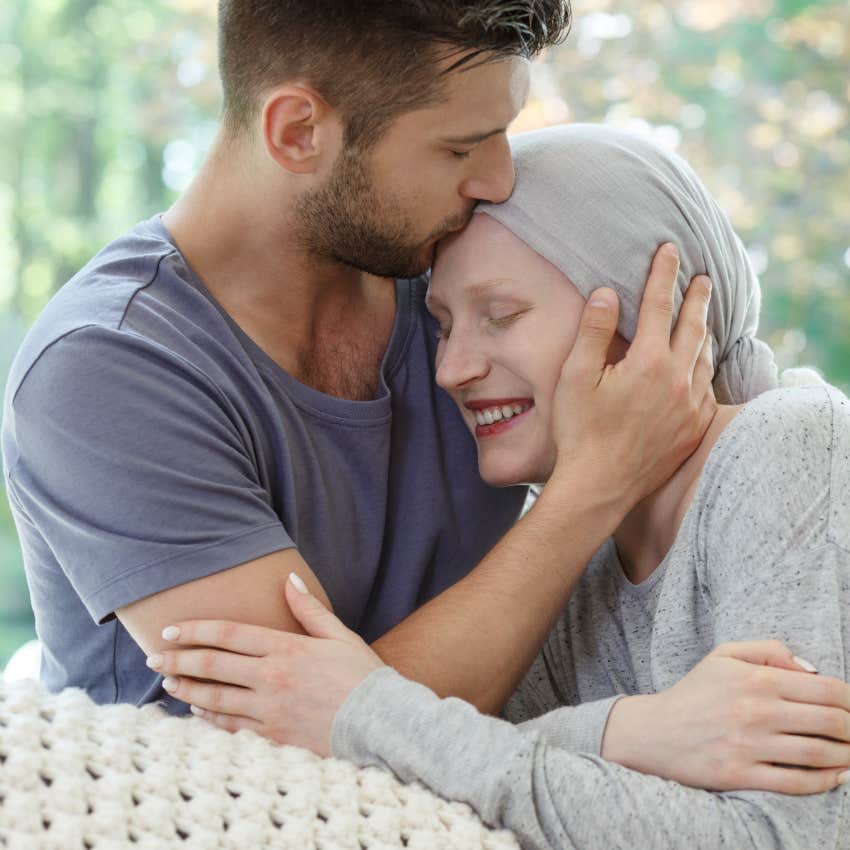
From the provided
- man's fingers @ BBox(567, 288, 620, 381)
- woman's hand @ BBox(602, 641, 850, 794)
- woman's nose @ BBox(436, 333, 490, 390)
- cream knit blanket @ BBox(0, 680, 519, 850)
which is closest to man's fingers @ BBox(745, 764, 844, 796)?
woman's hand @ BBox(602, 641, 850, 794)

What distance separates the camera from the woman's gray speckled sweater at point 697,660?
125 cm

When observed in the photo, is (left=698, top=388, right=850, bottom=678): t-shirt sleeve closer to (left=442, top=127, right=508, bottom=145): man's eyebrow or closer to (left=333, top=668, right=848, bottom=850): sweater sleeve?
(left=333, top=668, right=848, bottom=850): sweater sleeve

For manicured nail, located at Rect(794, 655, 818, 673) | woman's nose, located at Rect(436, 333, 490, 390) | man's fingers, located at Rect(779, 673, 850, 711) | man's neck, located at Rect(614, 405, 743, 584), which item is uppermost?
woman's nose, located at Rect(436, 333, 490, 390)

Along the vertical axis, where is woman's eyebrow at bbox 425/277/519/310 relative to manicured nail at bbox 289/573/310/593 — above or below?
above

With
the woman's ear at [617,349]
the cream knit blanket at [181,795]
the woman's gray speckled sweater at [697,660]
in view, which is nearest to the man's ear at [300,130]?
the woman's ear at [617,349]

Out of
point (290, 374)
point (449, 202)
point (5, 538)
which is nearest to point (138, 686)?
point (290, 374)

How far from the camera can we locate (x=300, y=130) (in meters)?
1.77

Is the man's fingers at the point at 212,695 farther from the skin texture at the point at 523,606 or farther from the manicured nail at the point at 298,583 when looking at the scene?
the manicured nail at the point at 298,583

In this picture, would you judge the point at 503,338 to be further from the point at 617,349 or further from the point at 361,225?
the point at 361,225

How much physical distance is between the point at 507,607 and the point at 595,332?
1.35 ft

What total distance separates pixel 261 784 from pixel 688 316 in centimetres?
91

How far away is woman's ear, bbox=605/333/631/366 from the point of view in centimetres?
174

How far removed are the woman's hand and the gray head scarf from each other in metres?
0.59

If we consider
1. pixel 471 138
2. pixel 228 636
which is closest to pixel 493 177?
pixel 471 138
